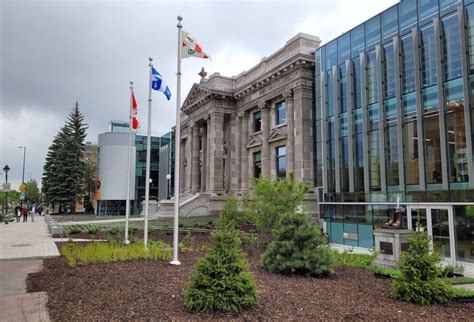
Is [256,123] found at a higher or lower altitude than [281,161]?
higher

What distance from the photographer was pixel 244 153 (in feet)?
126

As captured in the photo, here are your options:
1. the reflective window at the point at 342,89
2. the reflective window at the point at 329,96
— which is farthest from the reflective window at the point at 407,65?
the reflective window at the point at 329,96

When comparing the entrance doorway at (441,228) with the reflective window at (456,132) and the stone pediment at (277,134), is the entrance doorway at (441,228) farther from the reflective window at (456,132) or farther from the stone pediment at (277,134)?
the stone pediment at (277,134)

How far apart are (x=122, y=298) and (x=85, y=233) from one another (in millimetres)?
16510

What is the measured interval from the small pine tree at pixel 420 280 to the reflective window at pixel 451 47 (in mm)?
12829

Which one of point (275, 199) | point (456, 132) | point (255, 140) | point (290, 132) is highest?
point (255, 140)

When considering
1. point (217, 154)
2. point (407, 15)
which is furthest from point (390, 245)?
point (217, 154)

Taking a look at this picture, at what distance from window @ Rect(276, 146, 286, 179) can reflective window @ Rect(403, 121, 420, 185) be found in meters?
13.6

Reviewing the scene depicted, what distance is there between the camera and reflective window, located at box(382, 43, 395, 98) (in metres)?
21.4

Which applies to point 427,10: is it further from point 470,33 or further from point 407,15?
point 470,33

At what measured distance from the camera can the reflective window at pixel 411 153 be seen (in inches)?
774

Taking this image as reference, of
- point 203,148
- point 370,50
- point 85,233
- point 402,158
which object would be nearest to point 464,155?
point 402,158

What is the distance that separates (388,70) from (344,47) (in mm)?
4466

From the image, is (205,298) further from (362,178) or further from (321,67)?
(321,67)
